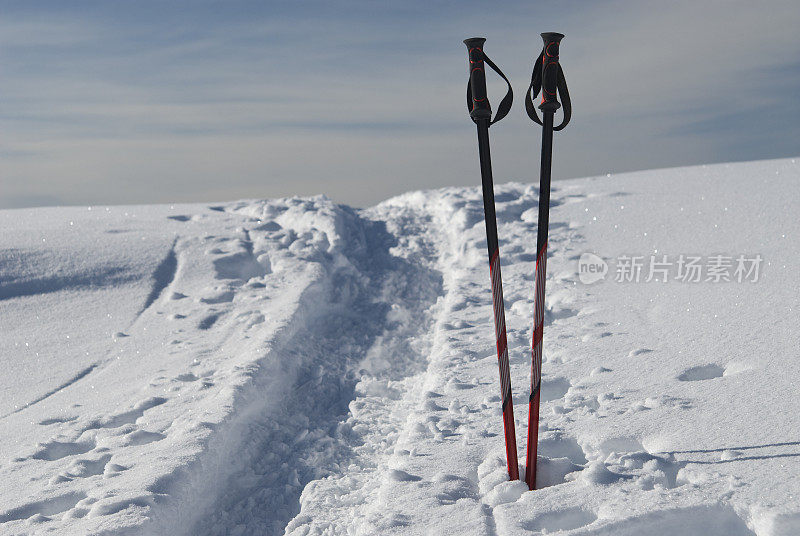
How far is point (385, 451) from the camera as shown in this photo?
160 inches

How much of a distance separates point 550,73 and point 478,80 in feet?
1.12

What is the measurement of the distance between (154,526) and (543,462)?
6.83 feet

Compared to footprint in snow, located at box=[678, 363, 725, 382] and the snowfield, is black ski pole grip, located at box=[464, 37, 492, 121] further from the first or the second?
footprint in snow, located at box=[678, 363, 725, 382]

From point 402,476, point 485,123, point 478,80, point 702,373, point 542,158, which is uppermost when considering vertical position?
point 478,80

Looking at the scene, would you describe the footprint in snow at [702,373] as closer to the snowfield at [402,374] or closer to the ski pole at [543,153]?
the snowfield at [402,374]

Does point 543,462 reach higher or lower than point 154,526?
higher

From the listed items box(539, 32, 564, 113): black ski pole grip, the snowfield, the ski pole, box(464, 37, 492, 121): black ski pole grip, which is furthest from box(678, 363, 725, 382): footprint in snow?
box(464, 37, 492, 121): black ski pole grip

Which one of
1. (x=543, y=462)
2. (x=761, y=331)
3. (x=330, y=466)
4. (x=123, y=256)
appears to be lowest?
(x=330, y=466)

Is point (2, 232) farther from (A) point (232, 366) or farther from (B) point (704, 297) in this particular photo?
(B) point (704, 297)

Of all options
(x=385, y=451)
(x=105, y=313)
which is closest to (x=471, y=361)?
(x=385, y=451)

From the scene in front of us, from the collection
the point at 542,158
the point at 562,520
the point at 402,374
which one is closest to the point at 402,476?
the point at 562,520

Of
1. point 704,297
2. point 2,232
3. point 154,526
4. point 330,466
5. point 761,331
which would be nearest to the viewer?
point 154,526

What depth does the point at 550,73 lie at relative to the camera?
2.93 m

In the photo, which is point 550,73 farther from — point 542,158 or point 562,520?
point 562,520
